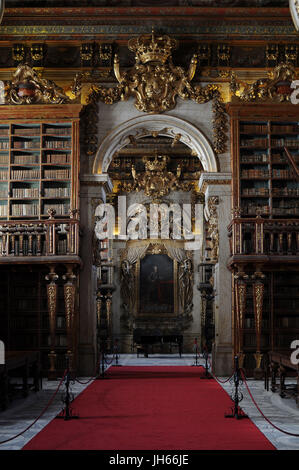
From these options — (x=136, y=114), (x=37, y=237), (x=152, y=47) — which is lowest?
(x=37, y=237)

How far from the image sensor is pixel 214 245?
13.4m

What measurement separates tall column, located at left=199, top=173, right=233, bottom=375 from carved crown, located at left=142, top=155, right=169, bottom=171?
7251mm

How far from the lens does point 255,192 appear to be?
514 inches

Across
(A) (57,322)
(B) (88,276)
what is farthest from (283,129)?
(A) (57,322)

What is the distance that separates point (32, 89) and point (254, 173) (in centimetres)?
492

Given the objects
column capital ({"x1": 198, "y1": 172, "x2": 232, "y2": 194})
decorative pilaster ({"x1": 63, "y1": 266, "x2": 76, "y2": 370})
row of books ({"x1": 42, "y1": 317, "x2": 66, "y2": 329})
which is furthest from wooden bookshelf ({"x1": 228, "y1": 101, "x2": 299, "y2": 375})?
row of books ({"x1": 42, "y1": 317, "x2": 66, "y2": 329})

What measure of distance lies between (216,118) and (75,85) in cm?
303

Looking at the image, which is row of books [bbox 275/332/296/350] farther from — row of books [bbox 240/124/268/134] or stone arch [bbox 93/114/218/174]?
row of books [bbox 240/124/268/134]

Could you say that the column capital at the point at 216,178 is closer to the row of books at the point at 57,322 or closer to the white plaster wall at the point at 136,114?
the white plaster wall at the point at 136,114

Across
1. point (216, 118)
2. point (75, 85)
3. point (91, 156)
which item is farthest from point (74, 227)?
point (216, 118)

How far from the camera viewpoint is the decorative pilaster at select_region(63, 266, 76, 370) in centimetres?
1223

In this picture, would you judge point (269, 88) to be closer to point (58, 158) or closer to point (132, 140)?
point (132, 140)
